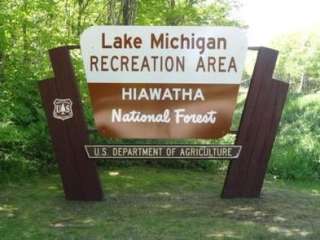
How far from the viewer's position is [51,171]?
8516 mm

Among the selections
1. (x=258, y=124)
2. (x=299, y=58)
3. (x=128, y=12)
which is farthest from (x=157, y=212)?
(x=299, y=58)

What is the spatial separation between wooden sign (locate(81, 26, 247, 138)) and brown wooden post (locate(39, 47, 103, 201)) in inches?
8.4

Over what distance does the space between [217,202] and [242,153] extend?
2.21 ft

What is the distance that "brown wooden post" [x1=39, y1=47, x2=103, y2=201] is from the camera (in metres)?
6.32

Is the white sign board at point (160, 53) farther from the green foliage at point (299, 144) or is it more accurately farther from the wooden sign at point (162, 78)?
the green foliage at point (299, 144)

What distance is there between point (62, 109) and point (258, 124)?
239cm

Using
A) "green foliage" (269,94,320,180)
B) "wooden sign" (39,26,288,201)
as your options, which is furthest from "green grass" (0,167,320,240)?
"green foliage" (269,94,320,180)

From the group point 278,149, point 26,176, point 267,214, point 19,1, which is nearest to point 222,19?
point 278,149

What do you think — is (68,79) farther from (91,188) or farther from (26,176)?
(26,176)

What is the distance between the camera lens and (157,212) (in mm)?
5984

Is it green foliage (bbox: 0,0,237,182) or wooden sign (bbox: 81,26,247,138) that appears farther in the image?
green foliage (bbox: 0,0,237,182)

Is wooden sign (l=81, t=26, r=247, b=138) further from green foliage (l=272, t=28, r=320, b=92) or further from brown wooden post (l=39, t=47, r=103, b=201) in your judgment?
green foliage (l=272, t=28, r=320, b=92)

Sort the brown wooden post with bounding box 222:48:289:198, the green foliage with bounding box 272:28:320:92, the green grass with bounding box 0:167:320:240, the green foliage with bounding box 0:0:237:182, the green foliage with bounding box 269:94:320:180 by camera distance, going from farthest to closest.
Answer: the green foliage with bounding box 272:28:320:92 < the green foliage with bounding box 269:94:320:180 < the green foliage with bounding box 0:0:237:182 < the brown wooden post with bounding box 222:48:289:198 < the green grass with bounding box 0:167:320:240

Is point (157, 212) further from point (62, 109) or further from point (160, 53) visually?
point (160, 53)
